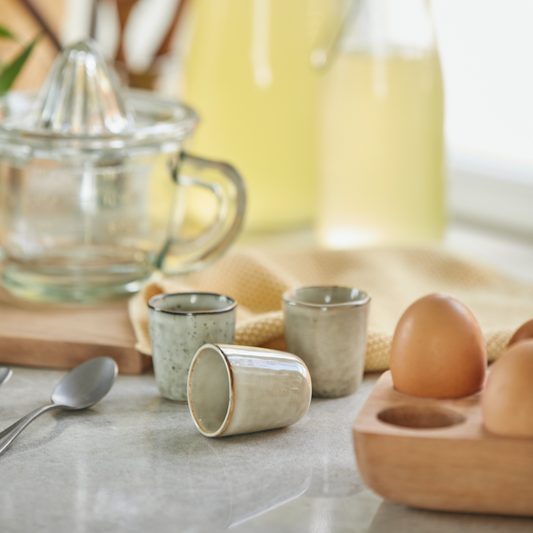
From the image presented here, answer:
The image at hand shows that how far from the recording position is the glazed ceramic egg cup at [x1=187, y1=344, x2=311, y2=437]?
0.41 m

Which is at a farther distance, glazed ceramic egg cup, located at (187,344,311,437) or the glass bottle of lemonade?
the glass bottle of lemonade

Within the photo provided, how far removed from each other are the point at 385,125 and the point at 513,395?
0.49 meters

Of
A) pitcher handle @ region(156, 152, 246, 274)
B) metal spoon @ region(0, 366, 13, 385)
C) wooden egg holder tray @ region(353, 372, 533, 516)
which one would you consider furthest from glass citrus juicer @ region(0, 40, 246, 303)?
wooden egg holder tray @ region(353, 372, 533, 516)

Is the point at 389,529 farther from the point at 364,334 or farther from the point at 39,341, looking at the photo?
the point at 39,341

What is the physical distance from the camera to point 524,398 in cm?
33

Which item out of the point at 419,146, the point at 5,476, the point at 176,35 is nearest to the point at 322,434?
the point at 5,476

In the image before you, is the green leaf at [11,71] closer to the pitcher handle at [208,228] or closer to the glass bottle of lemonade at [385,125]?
the pitcher handle at [208,228]

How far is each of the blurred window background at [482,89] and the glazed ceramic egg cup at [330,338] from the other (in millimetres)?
542

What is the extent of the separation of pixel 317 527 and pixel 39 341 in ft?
0.93

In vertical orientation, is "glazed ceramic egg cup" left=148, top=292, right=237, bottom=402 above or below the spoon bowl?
above

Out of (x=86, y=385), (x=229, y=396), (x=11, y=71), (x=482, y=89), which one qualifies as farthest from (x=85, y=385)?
(x=482, y=89)

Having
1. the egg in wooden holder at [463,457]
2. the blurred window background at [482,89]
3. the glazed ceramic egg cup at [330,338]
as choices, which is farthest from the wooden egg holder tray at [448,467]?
the blurred window background at [482,89]

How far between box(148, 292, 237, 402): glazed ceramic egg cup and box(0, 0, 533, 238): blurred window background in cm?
60

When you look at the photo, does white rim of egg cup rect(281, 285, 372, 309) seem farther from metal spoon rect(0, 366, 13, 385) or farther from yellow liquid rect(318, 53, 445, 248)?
yellow liquid rect(318, 53, 445, 248)
